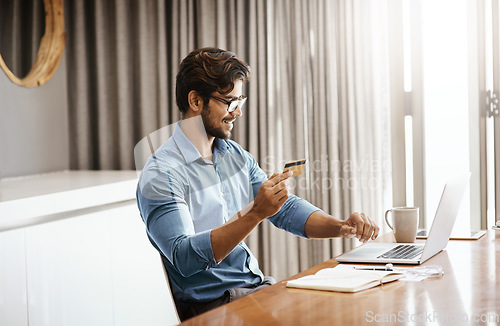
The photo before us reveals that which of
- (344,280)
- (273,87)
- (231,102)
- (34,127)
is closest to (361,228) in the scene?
(344,280)

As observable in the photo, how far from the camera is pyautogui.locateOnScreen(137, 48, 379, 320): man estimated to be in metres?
1.45

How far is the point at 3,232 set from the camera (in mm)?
1991

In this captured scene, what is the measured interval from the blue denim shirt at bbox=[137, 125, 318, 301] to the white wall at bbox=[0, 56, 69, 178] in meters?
1.40

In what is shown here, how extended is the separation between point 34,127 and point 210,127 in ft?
5.28

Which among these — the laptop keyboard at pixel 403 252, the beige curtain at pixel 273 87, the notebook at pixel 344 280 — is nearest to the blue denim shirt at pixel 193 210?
the notebook at pixel 344 280

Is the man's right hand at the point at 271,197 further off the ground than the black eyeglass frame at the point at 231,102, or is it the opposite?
the black eyeglass frame at the point at 231,102

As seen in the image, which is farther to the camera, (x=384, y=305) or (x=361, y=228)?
(x=361, y=228)

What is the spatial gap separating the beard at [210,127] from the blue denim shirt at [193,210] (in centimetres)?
5

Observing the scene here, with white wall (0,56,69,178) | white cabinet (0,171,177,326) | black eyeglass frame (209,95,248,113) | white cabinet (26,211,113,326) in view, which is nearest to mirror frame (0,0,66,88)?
white wall (0,56,69,178)

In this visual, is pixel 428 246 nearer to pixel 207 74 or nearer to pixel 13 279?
pixel 207 74

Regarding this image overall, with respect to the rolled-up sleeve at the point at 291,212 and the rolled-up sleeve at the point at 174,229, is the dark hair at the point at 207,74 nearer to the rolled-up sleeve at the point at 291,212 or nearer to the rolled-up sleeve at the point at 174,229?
the rolled-up sleeve at the point at 174,229

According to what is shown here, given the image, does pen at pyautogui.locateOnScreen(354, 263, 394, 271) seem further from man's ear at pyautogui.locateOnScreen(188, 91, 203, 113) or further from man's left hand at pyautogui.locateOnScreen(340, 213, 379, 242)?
man's ear at pyautogui.locateOnScreen(188, 91, 203, 113)

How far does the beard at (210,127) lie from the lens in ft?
5.25

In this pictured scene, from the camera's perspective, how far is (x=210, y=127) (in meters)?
1.62
